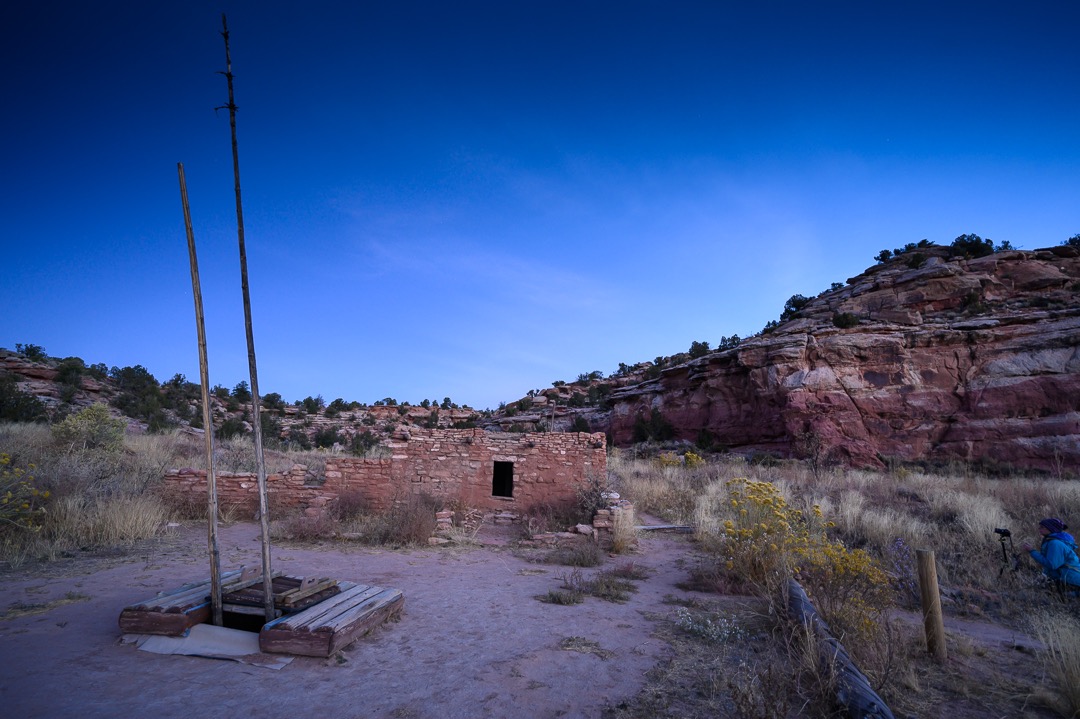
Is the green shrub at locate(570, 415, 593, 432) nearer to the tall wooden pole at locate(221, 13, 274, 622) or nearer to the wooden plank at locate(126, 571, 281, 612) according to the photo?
the wooden plank at locate(126, 571, 281, 612)

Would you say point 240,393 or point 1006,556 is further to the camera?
point 240,393

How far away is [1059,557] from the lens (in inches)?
239

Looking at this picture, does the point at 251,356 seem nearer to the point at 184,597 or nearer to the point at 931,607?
the point at 184,597

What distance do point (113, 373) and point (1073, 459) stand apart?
49.3 metres

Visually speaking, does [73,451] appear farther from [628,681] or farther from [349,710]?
[628,681]

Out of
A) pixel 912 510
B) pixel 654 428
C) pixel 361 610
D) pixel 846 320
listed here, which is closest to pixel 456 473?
pixel 361 610

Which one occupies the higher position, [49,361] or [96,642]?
[49,361]

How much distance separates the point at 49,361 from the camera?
26906mm

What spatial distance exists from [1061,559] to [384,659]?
8.04 meters

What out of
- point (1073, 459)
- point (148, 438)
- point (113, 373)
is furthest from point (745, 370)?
point (113, 373)

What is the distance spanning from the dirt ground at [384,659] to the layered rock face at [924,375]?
70.2 feet

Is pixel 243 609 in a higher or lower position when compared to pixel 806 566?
higher

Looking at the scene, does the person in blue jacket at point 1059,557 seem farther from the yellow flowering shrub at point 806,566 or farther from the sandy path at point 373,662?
the sandy path at point 373,662

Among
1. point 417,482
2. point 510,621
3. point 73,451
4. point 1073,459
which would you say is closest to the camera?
point 510,621
